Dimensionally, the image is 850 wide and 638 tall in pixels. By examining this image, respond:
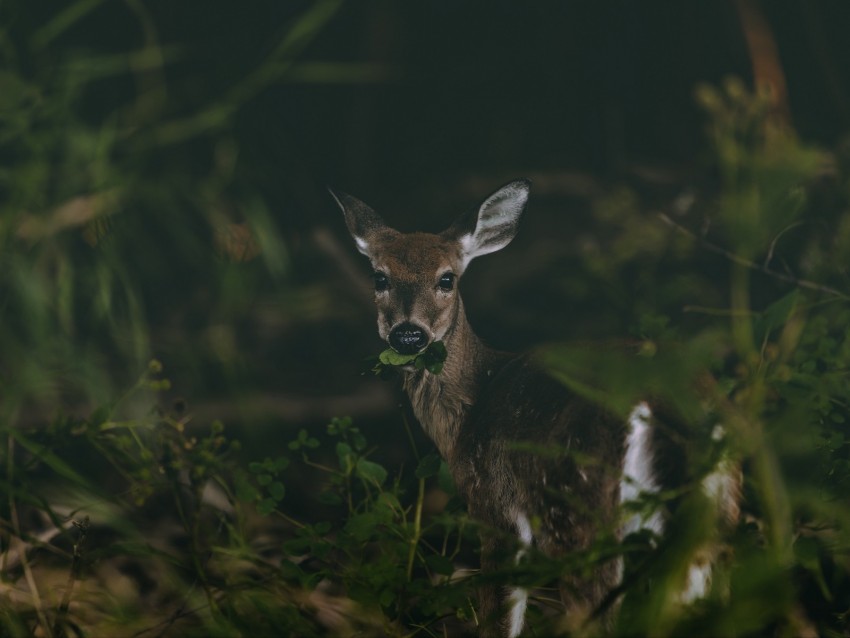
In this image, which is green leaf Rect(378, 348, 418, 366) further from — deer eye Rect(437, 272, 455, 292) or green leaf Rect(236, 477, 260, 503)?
green leaf Rect(236, 477, 260, 503)

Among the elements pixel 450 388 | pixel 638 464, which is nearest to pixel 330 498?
pixel 450 388

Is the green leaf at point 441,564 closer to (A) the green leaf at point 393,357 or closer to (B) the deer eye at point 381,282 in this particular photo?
(A) the green leaf at point 393,357

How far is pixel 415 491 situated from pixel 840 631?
122 cm

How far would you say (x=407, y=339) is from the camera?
298cm

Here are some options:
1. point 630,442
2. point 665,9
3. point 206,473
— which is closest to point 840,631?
point 630,442

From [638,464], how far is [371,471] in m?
0.79

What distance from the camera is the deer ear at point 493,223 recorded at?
3.10 m

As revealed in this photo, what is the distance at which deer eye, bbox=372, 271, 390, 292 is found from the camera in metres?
3.09

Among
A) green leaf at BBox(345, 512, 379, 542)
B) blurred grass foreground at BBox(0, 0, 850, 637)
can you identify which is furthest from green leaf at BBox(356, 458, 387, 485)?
green leaf at BBox(345, 512, 379, 542)

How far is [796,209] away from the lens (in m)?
2.93

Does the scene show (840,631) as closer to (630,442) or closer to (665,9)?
(630,442)

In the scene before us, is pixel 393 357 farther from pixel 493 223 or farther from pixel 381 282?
pixel 493 223

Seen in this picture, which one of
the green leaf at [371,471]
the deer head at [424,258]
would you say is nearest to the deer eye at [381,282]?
the deer head at [424,258]

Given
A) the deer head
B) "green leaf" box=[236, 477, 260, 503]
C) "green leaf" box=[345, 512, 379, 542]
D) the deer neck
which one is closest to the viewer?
"green leaf" box=[345, 512, 379, 542]
